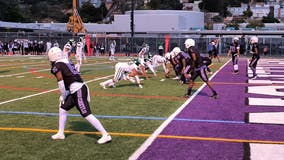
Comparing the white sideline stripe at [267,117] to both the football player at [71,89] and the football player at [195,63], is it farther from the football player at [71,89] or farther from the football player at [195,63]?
the football player at [71,89]

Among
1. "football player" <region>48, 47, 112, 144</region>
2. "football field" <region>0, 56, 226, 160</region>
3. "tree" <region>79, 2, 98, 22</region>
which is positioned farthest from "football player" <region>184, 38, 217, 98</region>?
"tree" <region>79, 2, 98, 22</region>

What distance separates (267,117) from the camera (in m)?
10.1

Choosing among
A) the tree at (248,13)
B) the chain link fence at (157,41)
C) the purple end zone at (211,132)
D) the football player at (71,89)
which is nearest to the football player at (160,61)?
the purple end zone at (211,132)

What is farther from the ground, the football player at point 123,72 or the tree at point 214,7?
the tree at point 214,7

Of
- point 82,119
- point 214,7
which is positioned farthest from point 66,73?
point 214,7

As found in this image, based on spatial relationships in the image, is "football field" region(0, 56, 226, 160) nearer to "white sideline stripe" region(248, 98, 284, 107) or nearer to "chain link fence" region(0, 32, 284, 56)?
"white sideline stripe" region(248, 98, 284, 107)

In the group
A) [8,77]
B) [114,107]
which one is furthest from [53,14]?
[114,107]

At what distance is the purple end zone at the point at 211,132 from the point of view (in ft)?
22.7

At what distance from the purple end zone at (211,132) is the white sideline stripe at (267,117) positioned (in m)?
0.21

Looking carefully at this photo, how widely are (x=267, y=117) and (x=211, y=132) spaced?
2209 millimetres

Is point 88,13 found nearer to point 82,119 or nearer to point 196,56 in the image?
point 196,56

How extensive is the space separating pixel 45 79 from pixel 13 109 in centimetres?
800

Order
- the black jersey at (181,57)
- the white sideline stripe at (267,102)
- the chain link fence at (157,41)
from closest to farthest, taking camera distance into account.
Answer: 1. the white sideline stripe at (267,102)
2. the black jersey at (181,57)
3. the chain link fence at (157,41)

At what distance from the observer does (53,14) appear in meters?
155
